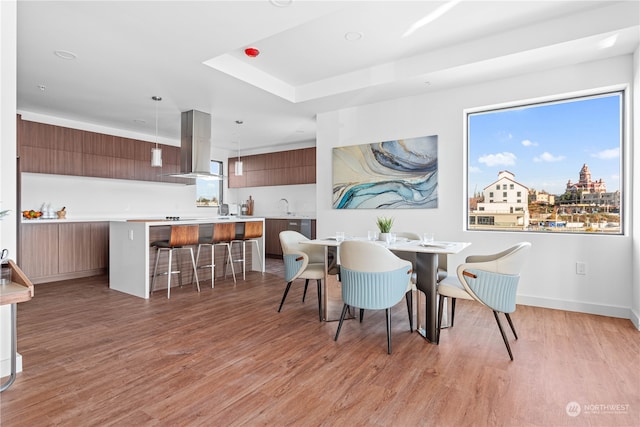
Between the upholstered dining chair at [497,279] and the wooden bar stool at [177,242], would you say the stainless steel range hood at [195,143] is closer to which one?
the wooden bar stool at [177,242]

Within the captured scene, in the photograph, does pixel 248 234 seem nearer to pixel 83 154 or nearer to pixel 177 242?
pixel 177 242

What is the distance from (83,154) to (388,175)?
4.99 meters

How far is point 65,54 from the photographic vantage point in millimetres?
3297

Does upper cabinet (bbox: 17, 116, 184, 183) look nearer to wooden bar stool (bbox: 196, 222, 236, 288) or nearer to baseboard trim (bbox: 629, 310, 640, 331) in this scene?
wooden bar stool (bbox: 196, 222, 236, 288)

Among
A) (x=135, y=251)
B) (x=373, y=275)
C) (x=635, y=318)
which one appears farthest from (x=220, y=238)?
(x=635, y=318)

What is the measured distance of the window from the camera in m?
7.96

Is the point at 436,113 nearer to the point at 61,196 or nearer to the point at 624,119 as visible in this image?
the point at 624,119

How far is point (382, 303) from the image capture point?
2564 millimetres

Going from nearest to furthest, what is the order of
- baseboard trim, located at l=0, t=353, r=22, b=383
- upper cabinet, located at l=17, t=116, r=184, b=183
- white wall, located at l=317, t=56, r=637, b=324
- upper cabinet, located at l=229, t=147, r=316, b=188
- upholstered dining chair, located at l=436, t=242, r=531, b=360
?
baseboard trim, located at l=0, t=353, r=22, b=383 < upholstered dining chair, located at l=436, t=242, r=531, b=360 < white wall, located at l=317, t=56, r=637, b=324 < upper cabinet, located at l=17, t=116, r=184, b=183 < upper cabinet, located at l=229, t=147, r=316, b=188

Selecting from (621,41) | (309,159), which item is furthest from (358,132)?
(621,41)

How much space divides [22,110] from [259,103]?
369cm

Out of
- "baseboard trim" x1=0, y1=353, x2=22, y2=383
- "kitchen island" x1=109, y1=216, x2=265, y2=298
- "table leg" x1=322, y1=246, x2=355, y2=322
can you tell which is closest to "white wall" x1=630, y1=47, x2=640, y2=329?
"table leg" x1=322, y1=246, x2=355, y2=322

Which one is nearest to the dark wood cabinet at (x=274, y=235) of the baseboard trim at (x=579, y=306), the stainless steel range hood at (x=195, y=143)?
the stainless steel range hood at (x=195, y=143)

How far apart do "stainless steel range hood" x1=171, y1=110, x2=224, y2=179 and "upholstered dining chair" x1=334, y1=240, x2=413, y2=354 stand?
3.43 meters
